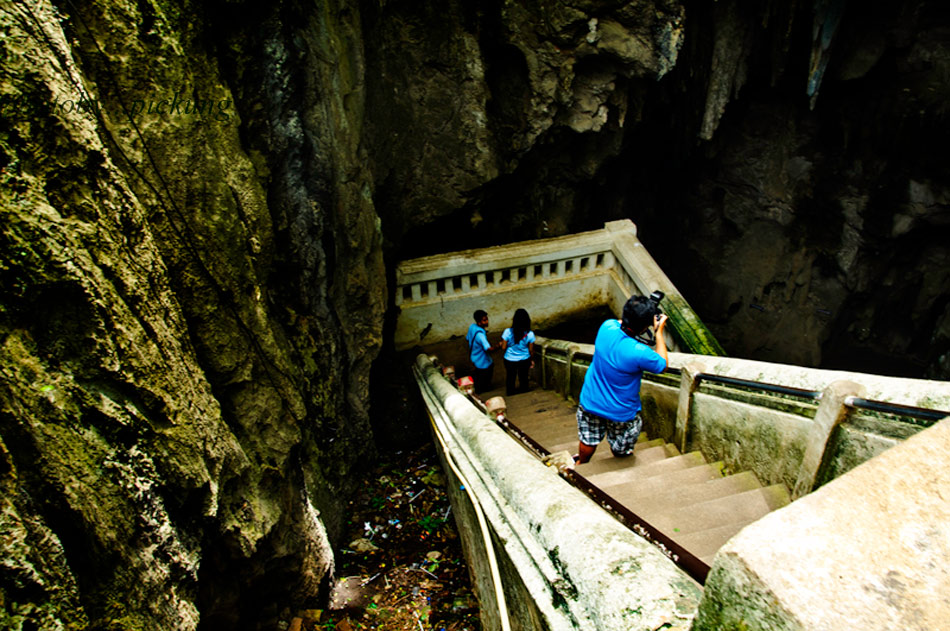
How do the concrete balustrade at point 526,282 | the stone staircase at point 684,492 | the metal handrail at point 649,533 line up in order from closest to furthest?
1. the metal handrail at point 649,533
2. the stone staircase at point 684,492
3. the concrete balustrade at point 526,282

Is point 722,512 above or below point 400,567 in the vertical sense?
above

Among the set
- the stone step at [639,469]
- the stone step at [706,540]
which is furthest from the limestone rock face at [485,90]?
the stone step at [706,540]

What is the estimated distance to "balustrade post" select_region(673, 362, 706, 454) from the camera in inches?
160

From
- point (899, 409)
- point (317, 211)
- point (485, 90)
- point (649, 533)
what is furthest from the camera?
point (485, 90)

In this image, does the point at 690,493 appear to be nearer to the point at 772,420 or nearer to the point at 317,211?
the point at 772,420

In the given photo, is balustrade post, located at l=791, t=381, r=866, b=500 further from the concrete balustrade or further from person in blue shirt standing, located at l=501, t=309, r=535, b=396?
the concrete balustrade

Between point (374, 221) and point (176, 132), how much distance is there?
2929 millimetres

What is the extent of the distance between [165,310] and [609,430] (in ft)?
10.3

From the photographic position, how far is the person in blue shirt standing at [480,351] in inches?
256

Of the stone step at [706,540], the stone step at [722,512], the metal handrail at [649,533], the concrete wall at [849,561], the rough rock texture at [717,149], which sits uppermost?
the rough rock texture at [717,149]

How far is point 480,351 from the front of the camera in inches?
266

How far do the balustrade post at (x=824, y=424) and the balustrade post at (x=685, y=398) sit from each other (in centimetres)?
110

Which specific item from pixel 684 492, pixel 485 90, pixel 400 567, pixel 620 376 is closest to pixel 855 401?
pixel 684 492

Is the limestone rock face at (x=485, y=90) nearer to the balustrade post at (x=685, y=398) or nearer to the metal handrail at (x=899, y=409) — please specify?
the balustrade post at (x=685, y=398)
